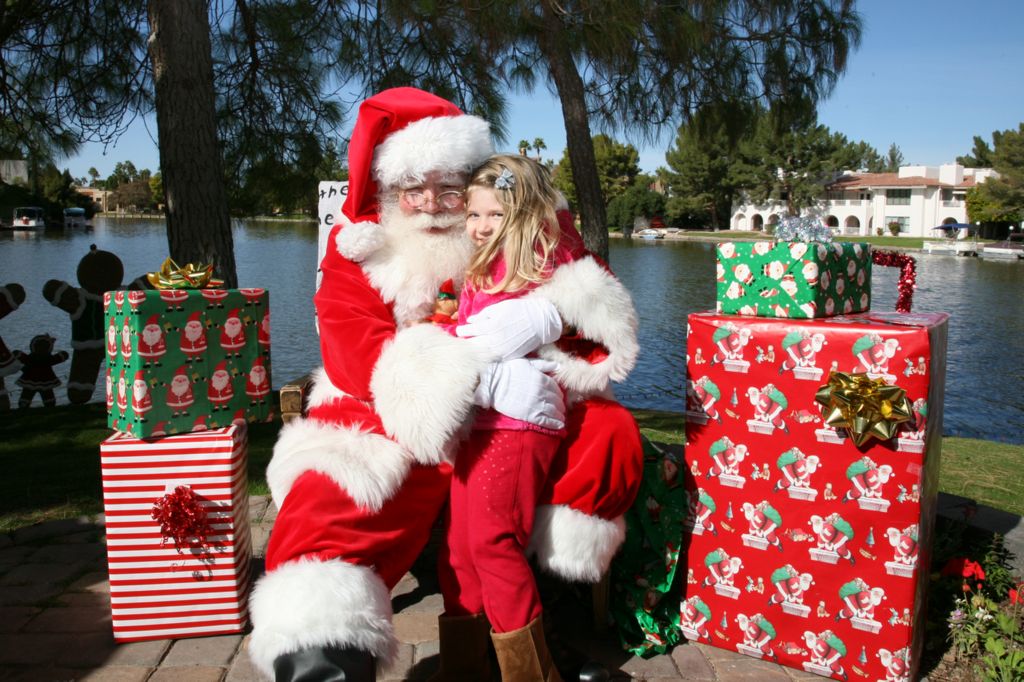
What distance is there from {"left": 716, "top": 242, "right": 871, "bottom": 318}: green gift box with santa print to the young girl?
0.47 m

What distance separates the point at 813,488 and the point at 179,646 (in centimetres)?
195

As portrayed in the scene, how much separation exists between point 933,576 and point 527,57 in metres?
4.01

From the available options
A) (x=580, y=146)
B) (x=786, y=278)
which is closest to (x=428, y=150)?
(x=786, y=278)

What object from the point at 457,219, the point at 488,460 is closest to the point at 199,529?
the point at 488,460

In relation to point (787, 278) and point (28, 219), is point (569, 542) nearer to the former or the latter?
point (787, 278)

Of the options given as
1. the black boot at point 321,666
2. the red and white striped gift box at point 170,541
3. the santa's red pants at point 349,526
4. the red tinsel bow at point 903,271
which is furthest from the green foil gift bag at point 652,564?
the red and white striped gift box at point 170,541

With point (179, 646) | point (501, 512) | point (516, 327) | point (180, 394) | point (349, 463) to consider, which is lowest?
point (179, 646)

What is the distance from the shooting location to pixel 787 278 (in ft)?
7.30

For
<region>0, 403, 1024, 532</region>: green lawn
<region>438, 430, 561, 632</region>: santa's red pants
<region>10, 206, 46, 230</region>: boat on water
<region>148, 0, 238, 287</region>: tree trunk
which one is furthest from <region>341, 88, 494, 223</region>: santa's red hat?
<region>10, 206, 46, 230</region>: boat on water

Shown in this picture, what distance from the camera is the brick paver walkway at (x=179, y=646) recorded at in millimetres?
2285

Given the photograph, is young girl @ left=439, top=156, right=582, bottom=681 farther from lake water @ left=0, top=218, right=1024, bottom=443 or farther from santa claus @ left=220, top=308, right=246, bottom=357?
lake water @ left=0, top=218, right=1024, bottom=443

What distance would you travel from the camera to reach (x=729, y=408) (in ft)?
7.55

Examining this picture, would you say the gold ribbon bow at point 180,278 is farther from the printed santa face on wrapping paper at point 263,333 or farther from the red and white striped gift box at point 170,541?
the red and white striped gift box at point 170,541

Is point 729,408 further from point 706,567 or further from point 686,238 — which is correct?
point 686,238
